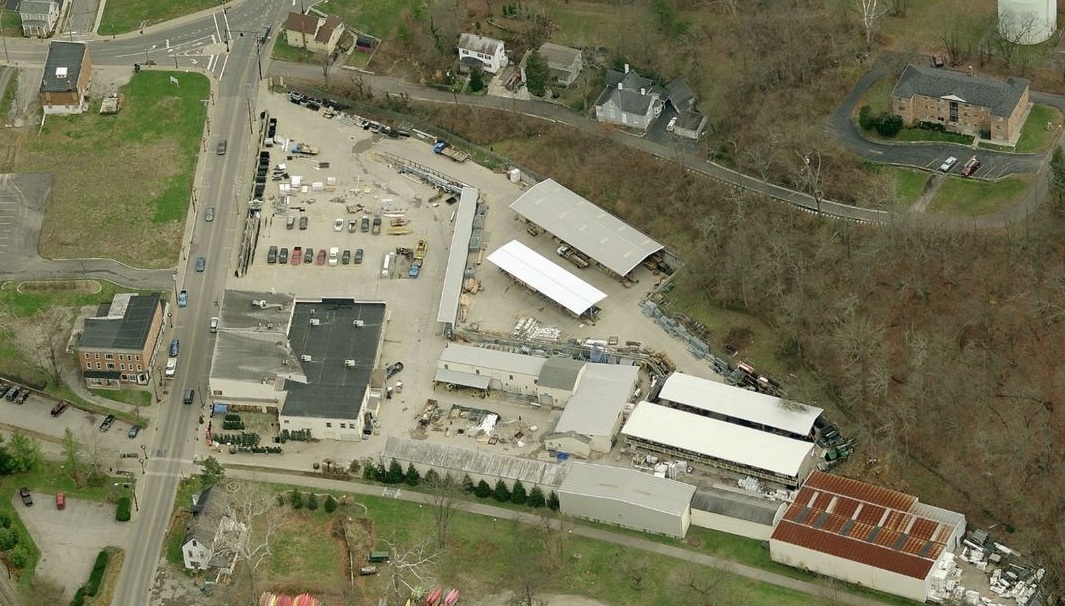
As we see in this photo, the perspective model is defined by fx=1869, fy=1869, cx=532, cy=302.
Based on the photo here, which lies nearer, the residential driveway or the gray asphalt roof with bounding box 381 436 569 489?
the residential driveway

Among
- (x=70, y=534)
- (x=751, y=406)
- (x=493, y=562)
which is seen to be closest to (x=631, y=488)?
(x=493, y=562)

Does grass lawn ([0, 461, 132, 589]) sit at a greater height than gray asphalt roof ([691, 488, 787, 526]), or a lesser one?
lesser

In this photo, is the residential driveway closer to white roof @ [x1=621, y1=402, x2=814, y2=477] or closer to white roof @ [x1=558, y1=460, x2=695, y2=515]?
white roof @ [x1=558, y1=460, x2=695, y2=515]

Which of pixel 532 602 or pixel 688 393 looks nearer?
pixel 532 602

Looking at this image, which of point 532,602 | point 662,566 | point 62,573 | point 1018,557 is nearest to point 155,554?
point 62,573


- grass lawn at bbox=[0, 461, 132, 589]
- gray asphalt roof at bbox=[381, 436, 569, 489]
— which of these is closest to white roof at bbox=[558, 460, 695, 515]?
gray asphalt roof at bbox=[381, 436, 569, 489]

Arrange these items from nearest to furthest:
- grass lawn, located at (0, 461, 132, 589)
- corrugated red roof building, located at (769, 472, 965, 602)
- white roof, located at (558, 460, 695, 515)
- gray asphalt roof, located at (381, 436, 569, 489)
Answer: corrugated red roof building, located at (769, 472, 965, 602) → white roof, located at (558, 460, 695, 515) → gray asphalt roof, located at (381, 436, 569, 489) → grass lawn, located at (0, 461, 132, 589)

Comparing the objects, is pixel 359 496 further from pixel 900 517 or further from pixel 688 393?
pixel 900 517
